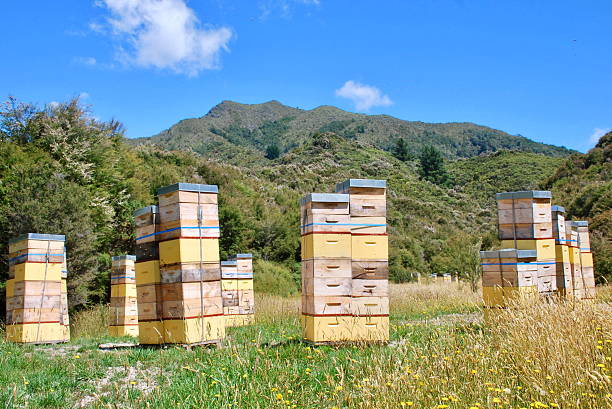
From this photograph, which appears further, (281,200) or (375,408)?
(281,200)

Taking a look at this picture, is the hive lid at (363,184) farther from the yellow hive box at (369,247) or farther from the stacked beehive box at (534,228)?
the stacked beehive box at (534,228)

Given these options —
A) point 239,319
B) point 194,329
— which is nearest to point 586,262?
point 239,319

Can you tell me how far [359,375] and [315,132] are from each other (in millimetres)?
102996

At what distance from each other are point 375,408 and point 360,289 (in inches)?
145

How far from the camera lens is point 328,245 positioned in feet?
23.9

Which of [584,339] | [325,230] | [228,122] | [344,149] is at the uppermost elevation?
[228,122]

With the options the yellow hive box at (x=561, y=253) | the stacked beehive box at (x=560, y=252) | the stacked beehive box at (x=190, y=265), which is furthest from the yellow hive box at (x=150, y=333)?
the yellow hive box at (x=561, y=253)

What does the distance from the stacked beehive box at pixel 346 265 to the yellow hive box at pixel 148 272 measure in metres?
2.25

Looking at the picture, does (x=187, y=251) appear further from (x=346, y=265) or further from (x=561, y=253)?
(x=561, y=253)

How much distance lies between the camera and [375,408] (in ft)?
12.0

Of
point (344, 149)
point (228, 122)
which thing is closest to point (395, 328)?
point (344, 149)

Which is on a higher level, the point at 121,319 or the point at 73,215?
the point at 73,215

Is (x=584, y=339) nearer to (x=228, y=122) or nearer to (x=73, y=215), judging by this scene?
(x=73, y=215)

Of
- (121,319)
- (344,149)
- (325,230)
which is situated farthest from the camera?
(344,149)
